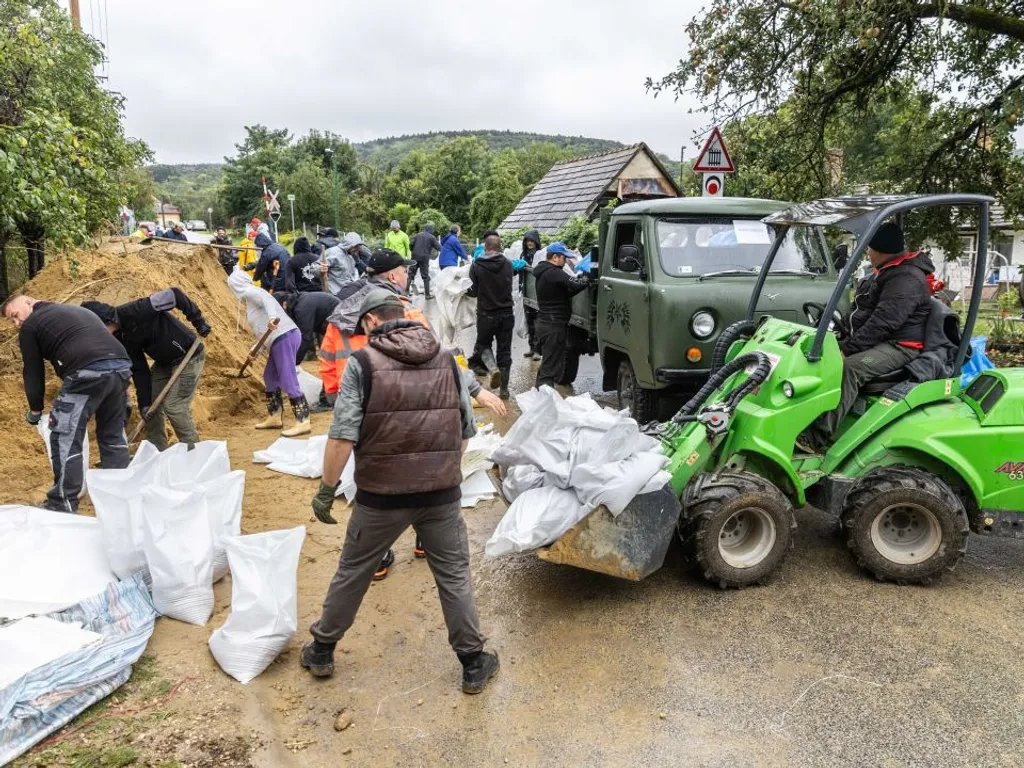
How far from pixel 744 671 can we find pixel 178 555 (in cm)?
277

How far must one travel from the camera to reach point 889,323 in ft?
14.0

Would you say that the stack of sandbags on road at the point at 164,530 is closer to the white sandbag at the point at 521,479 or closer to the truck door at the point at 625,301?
the white sandbag at the point at 521,479

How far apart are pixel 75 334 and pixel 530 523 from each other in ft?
→ 10.4

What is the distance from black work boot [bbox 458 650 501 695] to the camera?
10.8 ft

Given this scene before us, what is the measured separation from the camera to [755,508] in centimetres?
393

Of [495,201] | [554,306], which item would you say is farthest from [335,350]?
[495,201]

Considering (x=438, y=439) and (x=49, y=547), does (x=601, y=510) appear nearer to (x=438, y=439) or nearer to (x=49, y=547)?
(x=438, y=439)

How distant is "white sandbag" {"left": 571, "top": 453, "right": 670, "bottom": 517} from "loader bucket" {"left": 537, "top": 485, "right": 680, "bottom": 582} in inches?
3.1

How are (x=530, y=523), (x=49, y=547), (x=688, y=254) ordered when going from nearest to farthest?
(x=530, y=523)
(x=49, y=547)
(x=688, y=254)

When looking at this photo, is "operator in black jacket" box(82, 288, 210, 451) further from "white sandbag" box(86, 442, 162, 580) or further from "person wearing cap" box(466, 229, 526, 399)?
"person wearing cap" box(466, 229, 526, 399)

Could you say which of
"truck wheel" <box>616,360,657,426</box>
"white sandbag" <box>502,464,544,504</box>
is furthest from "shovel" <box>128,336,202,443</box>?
"truck wheel" <box>616,360,657,426</box>

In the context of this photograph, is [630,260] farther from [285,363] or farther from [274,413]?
[274,413]

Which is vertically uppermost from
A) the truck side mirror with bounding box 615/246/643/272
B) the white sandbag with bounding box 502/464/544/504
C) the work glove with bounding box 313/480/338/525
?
the truck side mirror with bounding box 615/246/643/272

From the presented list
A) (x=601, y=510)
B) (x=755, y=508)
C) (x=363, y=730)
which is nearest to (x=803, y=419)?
(x=755, y=508)
